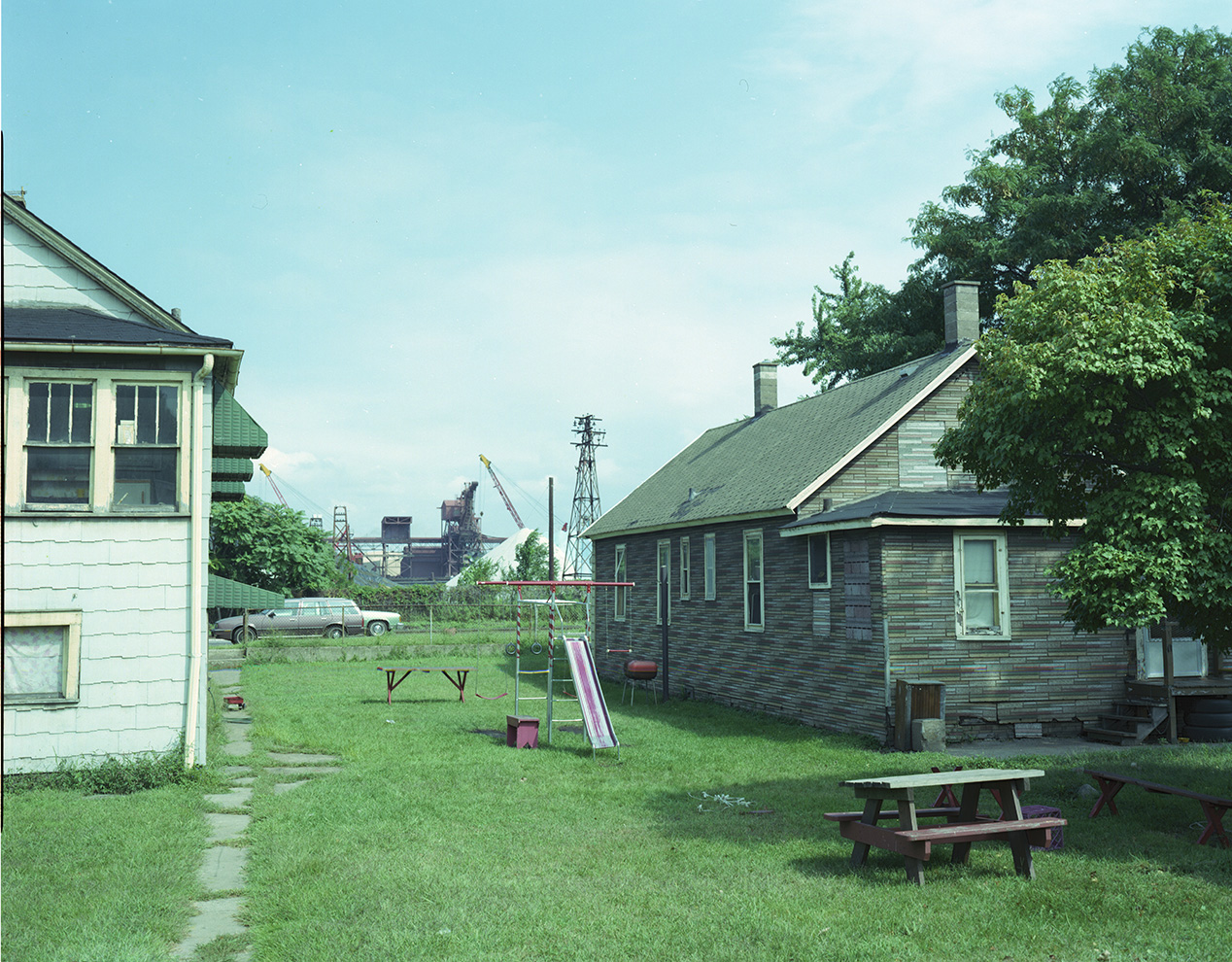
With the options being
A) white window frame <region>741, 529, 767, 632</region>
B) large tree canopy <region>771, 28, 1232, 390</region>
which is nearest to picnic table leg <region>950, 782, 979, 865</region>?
white window frame <region>741, 529, 767, 632</region>

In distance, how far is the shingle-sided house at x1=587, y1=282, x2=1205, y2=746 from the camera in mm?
15852

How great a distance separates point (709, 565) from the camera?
877 inches

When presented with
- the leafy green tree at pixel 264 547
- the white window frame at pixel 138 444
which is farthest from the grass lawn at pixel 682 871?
the leafy green tree at pixel 264 547

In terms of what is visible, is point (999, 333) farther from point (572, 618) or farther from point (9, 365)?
point (572, 618)

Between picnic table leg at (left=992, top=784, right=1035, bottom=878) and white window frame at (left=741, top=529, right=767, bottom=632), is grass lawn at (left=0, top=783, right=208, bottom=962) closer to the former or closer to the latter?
picnic table leg at (left=992, top=784, right=1035, bottom=878)

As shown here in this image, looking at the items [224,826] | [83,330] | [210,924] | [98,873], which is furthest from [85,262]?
[210,924]

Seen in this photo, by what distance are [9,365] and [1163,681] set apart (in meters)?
16.9

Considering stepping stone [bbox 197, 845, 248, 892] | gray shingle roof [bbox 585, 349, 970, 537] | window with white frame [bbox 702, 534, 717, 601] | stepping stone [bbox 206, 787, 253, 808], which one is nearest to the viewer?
stepping stone [bbox 197, 845, 248, 892]

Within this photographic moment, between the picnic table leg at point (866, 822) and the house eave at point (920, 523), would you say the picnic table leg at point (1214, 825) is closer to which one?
the picnic table leg at point (866, 822)

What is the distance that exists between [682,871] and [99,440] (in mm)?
8351

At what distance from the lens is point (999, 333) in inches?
437

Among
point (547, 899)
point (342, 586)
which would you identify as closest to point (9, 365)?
point (547, 899)

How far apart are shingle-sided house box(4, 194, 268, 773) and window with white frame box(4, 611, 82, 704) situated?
14 millimetres

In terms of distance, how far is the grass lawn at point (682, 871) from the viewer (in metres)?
6.75
